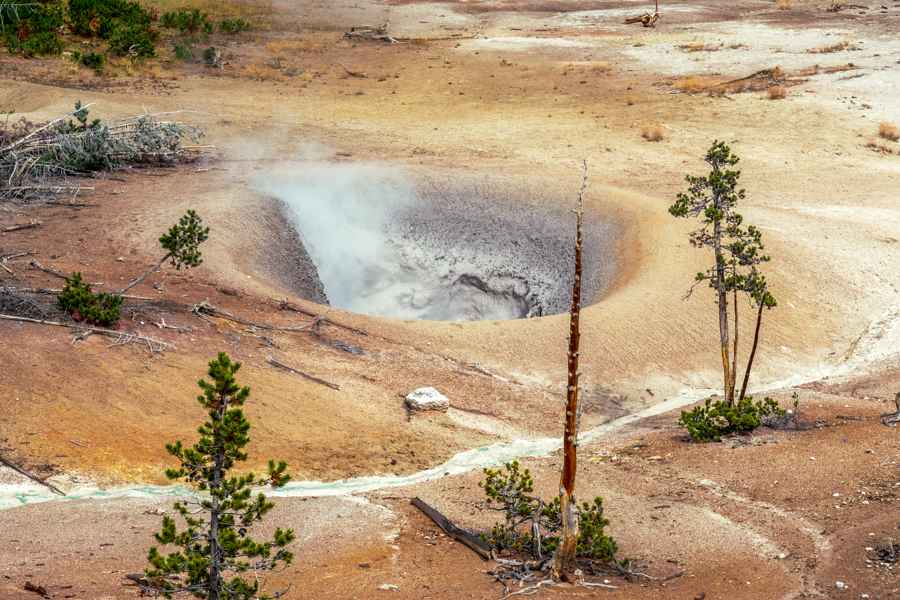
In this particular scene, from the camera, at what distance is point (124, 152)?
20.9 m

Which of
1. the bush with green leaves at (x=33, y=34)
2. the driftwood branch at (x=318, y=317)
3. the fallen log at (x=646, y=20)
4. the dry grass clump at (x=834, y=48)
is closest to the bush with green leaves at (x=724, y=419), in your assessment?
the driftwood branch at (x=318, y=317)

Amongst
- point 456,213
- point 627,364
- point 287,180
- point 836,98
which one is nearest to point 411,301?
point 456,213

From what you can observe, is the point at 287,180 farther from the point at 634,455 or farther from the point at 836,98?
the point at 836,98

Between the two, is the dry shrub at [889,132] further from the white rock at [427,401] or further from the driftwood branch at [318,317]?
the white rock at [427,401]

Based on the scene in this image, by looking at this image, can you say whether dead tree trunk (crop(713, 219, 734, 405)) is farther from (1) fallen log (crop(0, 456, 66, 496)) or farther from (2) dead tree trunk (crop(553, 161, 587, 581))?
→ (1) fallen log (crop(0, 456, 66, 496))

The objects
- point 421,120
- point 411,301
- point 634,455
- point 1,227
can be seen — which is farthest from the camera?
point 421,120

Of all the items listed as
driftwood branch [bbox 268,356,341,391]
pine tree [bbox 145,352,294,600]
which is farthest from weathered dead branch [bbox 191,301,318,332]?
pine tree [bbox 145,352,294,600]

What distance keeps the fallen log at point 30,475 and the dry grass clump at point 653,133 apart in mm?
18534

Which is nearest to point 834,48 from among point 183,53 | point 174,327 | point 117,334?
point 183,53

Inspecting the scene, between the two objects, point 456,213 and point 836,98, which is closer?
point 456,213

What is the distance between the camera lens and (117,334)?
499 inches

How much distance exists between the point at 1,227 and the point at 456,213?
752 centimetres

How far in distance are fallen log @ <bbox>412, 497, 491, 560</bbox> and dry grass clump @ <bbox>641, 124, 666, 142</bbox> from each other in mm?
17345

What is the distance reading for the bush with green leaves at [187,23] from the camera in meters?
38.0
